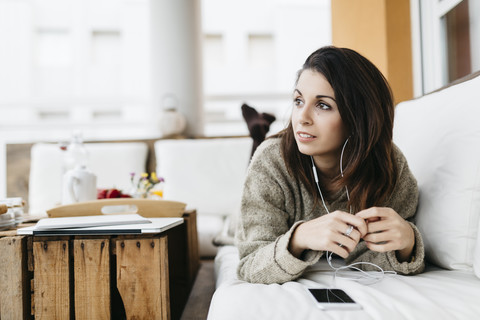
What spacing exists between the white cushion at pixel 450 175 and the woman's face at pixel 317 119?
0.29 meters

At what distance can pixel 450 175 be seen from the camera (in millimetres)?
956

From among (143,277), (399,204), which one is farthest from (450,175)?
(143,277)

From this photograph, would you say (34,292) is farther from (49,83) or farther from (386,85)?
(49,83)

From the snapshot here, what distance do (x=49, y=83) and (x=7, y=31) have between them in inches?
63.6

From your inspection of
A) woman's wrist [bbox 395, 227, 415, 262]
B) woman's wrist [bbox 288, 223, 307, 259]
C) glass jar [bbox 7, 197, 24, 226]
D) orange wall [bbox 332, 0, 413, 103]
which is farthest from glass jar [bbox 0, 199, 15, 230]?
orange wall [bbox 332, 0, 413, 103]

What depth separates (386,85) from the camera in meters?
0.95

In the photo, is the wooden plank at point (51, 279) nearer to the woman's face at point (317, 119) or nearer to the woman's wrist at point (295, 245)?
the woman's wrist at point (295, 245)

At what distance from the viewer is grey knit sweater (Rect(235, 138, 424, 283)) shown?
84cm

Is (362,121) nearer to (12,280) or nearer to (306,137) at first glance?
(306,137)

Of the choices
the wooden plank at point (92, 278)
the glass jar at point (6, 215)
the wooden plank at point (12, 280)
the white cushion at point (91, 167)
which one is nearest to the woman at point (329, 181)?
the wooden plank at point (92, 278)

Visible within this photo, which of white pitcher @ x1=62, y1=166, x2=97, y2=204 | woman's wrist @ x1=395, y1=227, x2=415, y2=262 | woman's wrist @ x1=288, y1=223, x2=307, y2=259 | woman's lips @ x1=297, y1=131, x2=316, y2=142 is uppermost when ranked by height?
woman's lips @ x1=297, y1=131, x2=316, y2=142

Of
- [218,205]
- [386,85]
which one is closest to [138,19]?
[218,205]

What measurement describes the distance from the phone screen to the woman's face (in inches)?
13.2

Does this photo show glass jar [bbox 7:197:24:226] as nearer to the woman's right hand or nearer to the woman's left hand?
the woman's right hand
